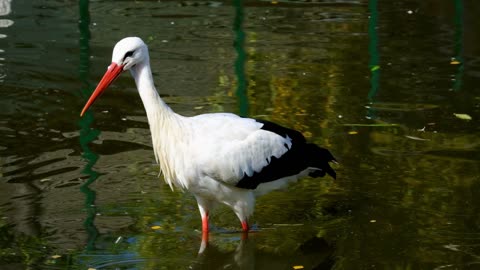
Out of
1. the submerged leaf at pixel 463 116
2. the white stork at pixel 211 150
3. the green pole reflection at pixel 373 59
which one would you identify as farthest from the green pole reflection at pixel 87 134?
the submerged leaf at pixel 463 116

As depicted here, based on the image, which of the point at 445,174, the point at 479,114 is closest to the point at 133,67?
the point at 445,174

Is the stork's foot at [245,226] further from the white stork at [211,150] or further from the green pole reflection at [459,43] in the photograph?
the green pole reflection at [459,43]

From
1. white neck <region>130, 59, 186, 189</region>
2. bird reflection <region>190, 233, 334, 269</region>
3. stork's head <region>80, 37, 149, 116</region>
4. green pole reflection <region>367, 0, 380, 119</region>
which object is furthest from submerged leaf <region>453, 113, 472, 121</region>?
stork's head <region>80, 37, 149, 116</region>

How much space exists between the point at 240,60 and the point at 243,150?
13.7 ft

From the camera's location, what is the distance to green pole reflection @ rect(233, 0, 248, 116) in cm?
995

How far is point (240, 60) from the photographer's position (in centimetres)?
1090

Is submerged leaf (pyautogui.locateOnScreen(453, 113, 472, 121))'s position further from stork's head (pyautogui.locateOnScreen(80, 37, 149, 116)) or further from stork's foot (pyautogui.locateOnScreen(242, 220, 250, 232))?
stork's head (pyautogui.locateOnScreen(80, 37, 149, 116))

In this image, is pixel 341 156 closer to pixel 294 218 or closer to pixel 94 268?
pixel 294 218

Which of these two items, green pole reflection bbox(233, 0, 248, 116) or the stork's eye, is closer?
the stork's eye

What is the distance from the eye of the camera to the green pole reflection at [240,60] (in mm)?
9945

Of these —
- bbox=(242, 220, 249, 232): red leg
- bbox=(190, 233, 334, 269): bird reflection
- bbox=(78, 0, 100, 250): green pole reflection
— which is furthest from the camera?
bbox=(78, 0, 100, 250): green pole reflection

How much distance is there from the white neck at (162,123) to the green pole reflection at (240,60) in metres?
2.77

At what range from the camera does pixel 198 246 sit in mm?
6711

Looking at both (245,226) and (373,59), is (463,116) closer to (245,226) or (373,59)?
(373,59)
